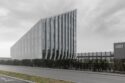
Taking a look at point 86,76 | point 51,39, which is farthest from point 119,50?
point 51,39

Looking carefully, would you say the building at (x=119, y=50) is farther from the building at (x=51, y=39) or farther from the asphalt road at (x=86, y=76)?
the building at (x=51, y=39)

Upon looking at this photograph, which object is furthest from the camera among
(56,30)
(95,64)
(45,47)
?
(56,30)

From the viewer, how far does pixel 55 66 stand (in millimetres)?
44156

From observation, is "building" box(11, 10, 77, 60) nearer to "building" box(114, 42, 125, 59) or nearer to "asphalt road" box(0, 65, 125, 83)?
"building" box(114, 42, 125, 59)

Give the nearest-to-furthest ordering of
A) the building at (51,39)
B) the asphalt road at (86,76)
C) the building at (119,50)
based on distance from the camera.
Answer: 1. the asphalt road at (86,76)
2. the building at (119,50)
3. the building at (51,39)

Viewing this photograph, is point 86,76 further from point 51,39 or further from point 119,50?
point 51,39

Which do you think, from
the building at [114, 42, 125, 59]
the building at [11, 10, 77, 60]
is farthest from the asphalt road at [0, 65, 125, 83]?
the building at [11, 10, 77, 60]

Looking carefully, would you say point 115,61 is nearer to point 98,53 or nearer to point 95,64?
point 95,64

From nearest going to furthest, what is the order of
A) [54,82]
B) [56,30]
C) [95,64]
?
[54,82] < [95,64] < [56,30]

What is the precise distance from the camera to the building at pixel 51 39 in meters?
57.7

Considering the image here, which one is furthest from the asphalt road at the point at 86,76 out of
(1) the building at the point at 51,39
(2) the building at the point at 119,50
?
(1) the building at the point at 51,39

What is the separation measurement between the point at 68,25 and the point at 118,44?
97.2 ft

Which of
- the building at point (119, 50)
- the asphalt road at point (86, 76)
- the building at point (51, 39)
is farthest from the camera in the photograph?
the building at point (51, 39)

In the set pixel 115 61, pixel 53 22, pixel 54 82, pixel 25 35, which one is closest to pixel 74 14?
pixel 53 22
